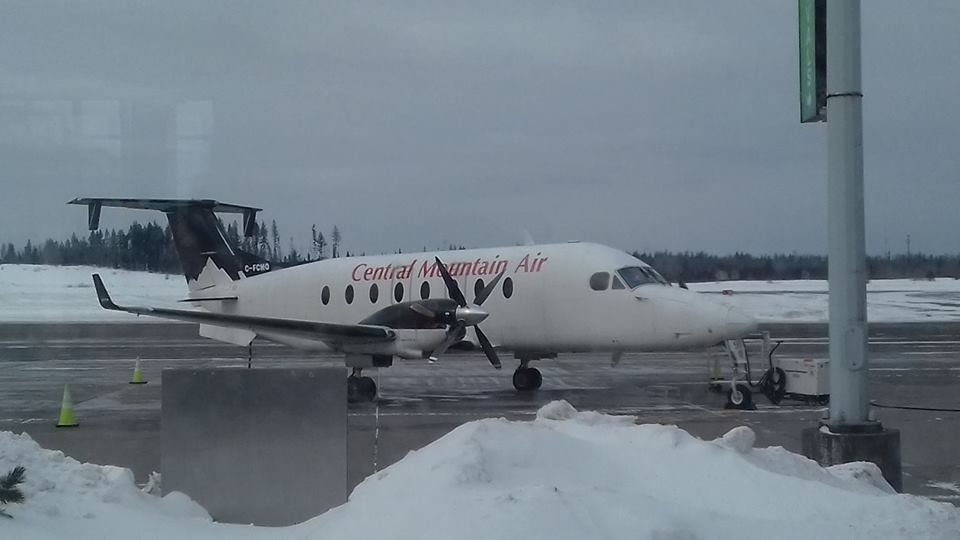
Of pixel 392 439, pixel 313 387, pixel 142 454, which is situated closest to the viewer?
pixel 313 387

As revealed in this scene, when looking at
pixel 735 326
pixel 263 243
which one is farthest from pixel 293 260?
pixel 735 326


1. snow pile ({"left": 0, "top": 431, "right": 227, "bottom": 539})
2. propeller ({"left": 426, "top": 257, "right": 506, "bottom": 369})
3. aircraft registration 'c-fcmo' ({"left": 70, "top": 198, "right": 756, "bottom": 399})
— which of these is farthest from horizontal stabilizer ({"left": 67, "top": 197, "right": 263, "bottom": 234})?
snow pile ({"left": 0, "top": 431, "right": 227, "bottom": 539})

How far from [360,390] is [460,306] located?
233cm

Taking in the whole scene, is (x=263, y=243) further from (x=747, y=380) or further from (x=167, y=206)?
(x=747, y=380)

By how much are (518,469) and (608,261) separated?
11.6m

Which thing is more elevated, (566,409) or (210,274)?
(210,274)

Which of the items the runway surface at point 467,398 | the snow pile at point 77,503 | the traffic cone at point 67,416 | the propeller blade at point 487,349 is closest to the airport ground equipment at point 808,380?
the runway surface at point 467,398

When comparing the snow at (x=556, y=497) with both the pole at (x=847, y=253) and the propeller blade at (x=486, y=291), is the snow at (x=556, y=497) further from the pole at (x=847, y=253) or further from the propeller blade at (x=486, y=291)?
the propeller blade at (x=486, y=291)

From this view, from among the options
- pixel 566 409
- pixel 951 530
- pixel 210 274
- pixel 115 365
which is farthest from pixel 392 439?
pixel 115 365

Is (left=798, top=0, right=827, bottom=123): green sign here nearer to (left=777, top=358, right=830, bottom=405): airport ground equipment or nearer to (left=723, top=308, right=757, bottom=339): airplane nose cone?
(left=723, top=308, right=757, bottom=339): airplane nose cone

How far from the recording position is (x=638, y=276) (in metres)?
16.5

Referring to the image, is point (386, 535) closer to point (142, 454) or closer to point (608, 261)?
point (142, 454)

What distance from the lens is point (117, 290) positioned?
1620 cm

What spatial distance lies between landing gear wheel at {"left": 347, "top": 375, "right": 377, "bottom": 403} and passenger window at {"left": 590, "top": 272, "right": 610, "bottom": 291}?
4.39 meters
